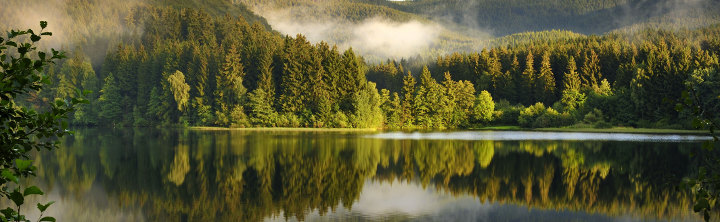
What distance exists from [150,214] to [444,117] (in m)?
82.3

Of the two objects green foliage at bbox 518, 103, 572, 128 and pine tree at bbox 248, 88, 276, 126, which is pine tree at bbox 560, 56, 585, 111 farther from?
pine tree at bbox 248, 88, 276, 126

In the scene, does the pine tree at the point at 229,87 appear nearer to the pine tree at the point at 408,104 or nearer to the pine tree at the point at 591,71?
the pine tree at the point at 408,104

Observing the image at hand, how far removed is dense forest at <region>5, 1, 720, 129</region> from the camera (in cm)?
8606

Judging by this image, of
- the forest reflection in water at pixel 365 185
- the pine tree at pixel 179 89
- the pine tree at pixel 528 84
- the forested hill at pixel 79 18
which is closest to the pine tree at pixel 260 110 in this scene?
the pine tree at pixel 179 89

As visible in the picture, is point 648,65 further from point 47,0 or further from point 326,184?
point 47,0

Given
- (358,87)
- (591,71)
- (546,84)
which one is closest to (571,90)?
(546,84)

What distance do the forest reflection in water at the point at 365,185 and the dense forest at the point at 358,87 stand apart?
154 feet

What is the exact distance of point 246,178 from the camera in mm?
27203

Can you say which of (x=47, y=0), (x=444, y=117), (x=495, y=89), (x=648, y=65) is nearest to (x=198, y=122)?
(x=444, y=117)

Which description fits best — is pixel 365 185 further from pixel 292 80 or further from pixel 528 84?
pixel 528 84

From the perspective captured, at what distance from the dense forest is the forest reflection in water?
46.8 meters

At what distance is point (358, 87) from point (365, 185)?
217 ft

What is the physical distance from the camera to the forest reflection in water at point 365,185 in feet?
64.7

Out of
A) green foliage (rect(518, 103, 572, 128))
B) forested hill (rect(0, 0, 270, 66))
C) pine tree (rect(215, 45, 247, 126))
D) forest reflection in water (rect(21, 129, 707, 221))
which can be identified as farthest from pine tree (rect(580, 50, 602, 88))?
forested hill (rect(0, 0, 270, 66))
